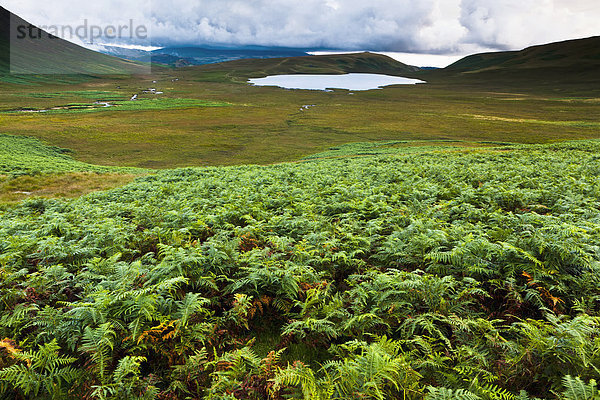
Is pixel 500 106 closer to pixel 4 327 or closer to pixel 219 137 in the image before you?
pixel 219 137

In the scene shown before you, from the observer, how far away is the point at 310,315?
5371 millimetres

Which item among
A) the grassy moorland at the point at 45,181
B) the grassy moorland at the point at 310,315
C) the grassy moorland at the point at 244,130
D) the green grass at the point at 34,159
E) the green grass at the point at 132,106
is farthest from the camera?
the green grass at the point at 132,106

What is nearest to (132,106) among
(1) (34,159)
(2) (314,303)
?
(1) (34,159)

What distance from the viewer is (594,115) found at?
9412cm

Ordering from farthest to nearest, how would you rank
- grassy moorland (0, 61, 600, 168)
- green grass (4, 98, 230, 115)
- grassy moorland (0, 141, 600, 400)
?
1. green grass (4, 98, 230, 115)
2. grassy moorland (0, 61, 600, 168)
3. grassy moorland (0, 141, 600, 400)

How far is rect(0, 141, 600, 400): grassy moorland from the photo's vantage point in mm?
3969

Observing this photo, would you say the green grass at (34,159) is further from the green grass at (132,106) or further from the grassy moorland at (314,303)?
the green grass at (132,106)

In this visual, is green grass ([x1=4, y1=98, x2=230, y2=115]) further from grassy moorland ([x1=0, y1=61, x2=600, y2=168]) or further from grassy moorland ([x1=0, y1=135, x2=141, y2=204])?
grassy moorland ([x1=0, y1=135, x2=141, y2=204])

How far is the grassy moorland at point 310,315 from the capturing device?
397cm

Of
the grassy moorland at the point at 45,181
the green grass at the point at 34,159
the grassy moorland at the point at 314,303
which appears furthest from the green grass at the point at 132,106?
the grassy moorland at the point at 314,303

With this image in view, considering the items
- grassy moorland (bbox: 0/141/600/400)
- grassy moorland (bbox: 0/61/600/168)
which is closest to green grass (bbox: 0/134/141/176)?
grassy moorland (bbox: 0/61/600/168)

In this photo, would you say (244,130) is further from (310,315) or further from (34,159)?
(310,315)

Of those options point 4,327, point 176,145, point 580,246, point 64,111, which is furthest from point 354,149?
point 64,111

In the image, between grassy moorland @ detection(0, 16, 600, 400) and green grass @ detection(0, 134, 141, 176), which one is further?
green grass @ detection(0, 134, 141, 176)
